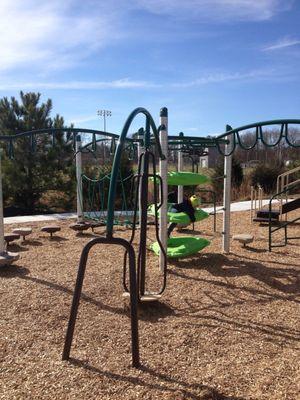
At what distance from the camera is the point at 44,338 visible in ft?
11.5

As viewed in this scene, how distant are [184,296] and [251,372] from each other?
1.64 m

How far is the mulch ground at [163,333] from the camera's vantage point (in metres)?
2.76

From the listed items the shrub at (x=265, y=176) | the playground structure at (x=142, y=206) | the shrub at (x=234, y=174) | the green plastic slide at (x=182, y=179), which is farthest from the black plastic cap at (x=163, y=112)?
the shrub at (x=265, y=176)

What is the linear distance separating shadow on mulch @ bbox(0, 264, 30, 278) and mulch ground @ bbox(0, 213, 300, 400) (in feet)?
0.04

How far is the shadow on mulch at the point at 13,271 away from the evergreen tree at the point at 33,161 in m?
7.78

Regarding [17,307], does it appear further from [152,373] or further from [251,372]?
[251,372]

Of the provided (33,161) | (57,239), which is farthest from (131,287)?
(33,161)

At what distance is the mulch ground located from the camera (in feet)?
9.07

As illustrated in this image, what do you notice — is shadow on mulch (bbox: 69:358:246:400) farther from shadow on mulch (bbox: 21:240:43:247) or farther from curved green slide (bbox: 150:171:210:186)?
shadow on mulch (bbox: 21:240:43:247)

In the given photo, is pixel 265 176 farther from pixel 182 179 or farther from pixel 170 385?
pixel 170 385

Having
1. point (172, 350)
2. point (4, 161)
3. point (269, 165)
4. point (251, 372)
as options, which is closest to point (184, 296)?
point (172, 350)

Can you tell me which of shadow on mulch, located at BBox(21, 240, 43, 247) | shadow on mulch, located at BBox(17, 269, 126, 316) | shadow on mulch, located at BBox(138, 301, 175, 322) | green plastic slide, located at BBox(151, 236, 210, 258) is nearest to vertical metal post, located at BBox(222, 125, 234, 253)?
green plastic slide, located at BBox(151, 236, 210, 258)

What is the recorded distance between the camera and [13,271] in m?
5.51

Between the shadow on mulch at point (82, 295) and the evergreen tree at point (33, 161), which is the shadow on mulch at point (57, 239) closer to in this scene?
the shadow on mulch at point (82, 295)
